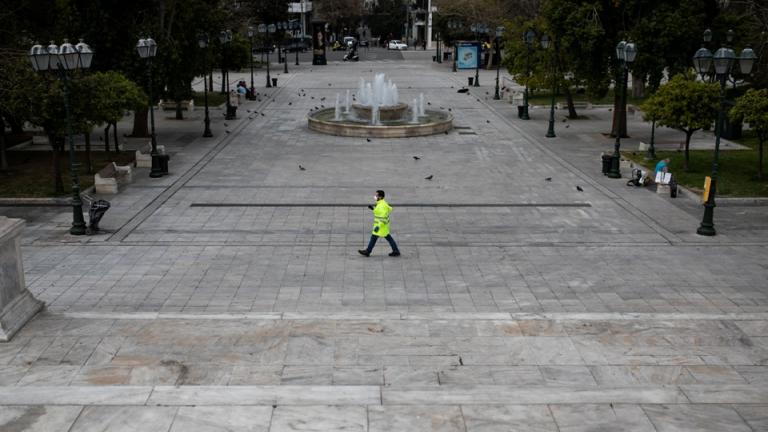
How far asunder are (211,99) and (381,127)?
14.8m

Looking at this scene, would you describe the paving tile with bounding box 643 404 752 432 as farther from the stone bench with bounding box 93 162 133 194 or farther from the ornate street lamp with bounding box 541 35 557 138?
the ornate street lamp with bounding box 541 35 557 138

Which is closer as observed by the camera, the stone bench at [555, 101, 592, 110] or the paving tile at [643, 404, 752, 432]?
the paving tile at [643, 404, 752, 432]

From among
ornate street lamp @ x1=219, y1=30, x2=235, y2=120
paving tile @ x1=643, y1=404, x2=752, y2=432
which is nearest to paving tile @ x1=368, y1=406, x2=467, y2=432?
paving tile @ x1=643, y1=404, x2=752, y2=432

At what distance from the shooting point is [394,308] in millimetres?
13016

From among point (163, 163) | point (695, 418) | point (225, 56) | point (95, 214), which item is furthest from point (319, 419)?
point (225, 56)

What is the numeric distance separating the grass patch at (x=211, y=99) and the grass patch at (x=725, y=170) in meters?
22.4

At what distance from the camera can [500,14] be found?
5750 cm

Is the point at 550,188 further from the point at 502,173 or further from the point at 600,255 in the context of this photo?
the point at 600,255

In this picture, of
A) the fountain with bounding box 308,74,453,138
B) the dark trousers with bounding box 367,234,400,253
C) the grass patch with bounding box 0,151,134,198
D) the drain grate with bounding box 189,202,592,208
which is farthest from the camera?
the fountain with bounding box 308,74,453,138

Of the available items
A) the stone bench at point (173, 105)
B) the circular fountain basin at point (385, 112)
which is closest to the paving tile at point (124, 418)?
the circular fountain basin at point (385, 112)

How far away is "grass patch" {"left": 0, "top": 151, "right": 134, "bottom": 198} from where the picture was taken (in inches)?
846

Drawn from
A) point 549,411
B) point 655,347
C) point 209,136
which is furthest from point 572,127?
point 549,411

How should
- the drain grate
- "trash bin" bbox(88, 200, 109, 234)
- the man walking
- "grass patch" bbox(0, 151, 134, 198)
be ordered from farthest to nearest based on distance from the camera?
"grass patch" bbox(0, 151, 134, 198)
the drain grate
"trash bin" bbox(88, 200, 109, 234)
the man walking

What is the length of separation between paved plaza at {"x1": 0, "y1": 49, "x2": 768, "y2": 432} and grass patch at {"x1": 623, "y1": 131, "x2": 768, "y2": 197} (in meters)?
1.37
